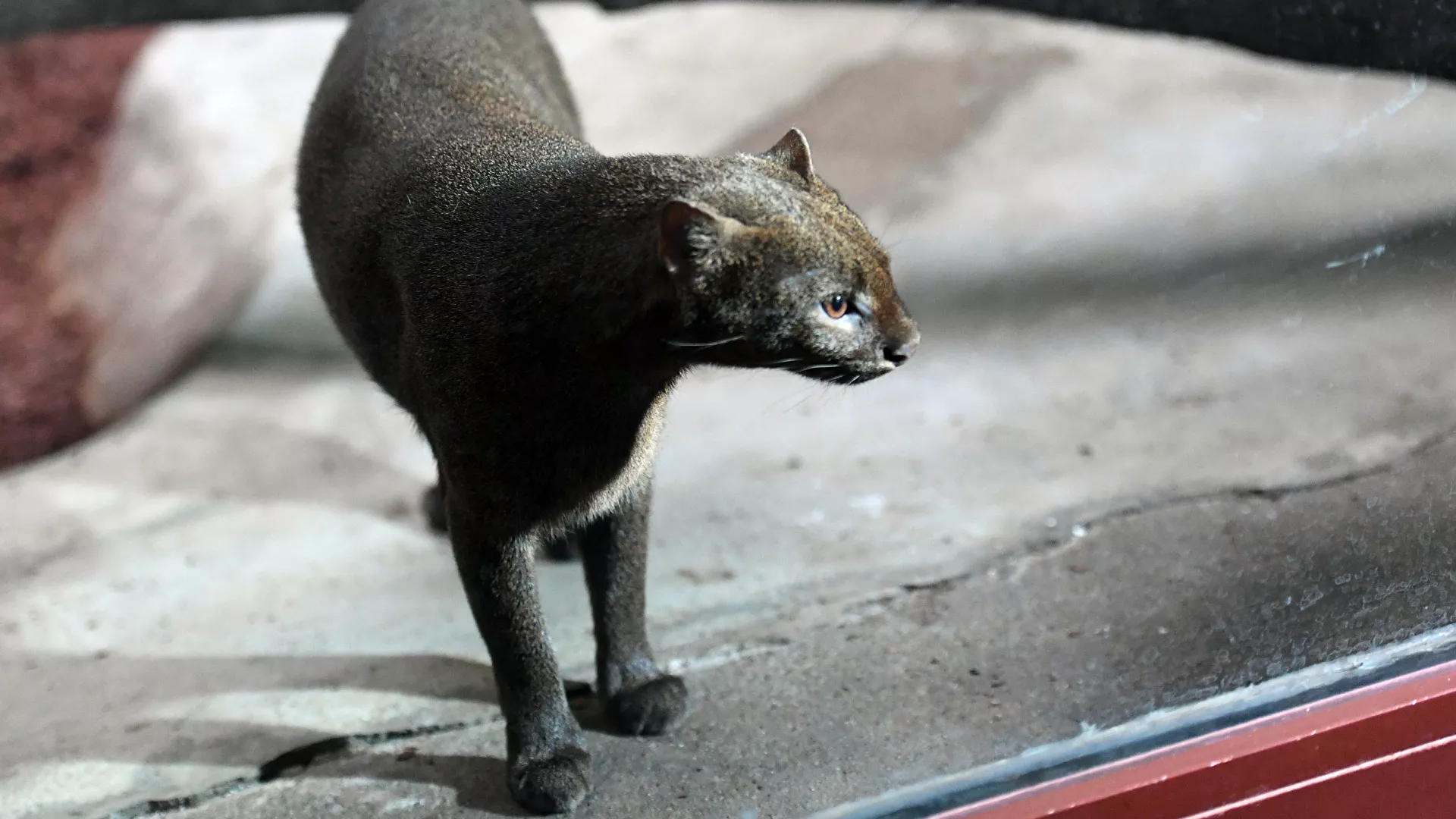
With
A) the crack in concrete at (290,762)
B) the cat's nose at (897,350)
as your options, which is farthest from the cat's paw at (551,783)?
the cat's nose at (897,350)

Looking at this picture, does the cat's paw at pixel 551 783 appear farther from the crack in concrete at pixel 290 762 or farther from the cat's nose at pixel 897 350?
the cat's nose at pixel 897 350

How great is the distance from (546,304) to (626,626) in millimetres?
779

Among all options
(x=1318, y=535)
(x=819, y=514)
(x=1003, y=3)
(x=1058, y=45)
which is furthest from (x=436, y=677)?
(x=1058, y=45)

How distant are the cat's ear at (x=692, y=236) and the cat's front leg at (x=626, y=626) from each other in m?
0.69

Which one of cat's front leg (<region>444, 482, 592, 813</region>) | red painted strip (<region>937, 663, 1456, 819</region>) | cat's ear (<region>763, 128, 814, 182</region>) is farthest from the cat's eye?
red painted strip (<region>937, 663, 1456, 819</region>)

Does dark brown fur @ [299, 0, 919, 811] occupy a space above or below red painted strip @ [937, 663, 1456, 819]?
above

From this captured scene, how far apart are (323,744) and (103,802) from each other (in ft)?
1.24

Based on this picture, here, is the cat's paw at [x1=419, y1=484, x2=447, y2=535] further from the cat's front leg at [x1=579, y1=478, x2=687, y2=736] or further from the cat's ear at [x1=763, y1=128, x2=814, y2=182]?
the cat's ear at [x1=763, y1=128, x2=814, y2=182]

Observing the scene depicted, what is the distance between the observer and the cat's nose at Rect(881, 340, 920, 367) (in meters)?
1.69

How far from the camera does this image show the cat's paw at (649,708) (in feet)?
7.29

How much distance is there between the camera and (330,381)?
164 inches

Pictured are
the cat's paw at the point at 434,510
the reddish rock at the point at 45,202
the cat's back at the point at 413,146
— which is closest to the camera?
the cat's back at the point at 413,146

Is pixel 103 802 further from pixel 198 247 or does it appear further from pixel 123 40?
pixel 123 40

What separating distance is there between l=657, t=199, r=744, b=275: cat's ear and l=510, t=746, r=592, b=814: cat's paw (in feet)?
3.01
